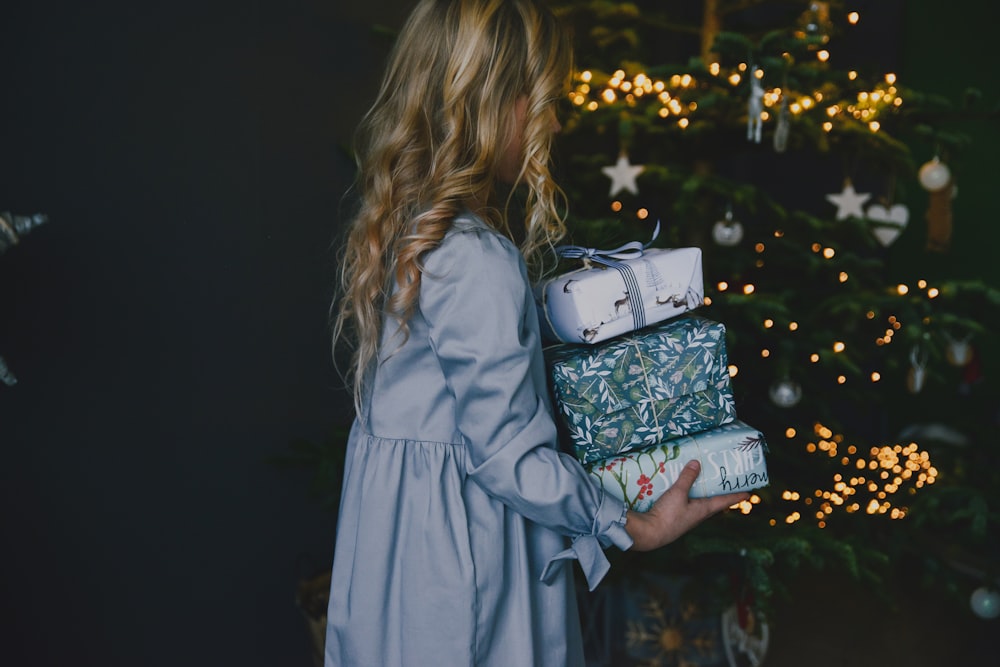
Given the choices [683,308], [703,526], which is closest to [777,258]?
[703,526]

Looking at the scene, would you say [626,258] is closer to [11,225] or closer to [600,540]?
[600,540]

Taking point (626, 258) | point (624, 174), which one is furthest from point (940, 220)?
point (626, 258)

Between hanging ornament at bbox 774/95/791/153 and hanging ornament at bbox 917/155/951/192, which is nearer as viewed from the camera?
hanging ornament at bbox 774/95/791/153

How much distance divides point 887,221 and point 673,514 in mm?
1170

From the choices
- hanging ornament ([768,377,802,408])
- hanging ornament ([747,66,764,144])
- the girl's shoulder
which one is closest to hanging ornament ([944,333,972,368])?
hanging ornament ([768,377,802,408])

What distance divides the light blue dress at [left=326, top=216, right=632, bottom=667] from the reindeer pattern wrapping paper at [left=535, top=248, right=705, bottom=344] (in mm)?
75

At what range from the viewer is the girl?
0.97 meters

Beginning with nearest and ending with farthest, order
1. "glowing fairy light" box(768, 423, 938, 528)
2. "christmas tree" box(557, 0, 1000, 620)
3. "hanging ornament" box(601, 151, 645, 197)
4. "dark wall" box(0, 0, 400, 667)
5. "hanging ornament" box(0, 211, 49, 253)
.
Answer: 1. "hanging ornament" box(0, 211, 49, 253)
2. "dark wall" box(0, 0, 400, 667)
3. "christmas tree" box(557, 0, 1000, 620)
4. "hanging ornament" box(601, 151, 645, 197)
5. "glowing fairy light" box(768, 423, 938, 528)

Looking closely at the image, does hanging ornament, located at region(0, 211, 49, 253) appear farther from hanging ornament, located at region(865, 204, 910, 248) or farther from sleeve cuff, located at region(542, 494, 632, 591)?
hanging ornament, located at region(865, 204, 910, 248)

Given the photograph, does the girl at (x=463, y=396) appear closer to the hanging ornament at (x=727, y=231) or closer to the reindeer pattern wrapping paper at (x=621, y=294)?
the reindeer pattern wrapping paper at (x=621, y=294)

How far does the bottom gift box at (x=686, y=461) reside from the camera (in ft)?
3.64

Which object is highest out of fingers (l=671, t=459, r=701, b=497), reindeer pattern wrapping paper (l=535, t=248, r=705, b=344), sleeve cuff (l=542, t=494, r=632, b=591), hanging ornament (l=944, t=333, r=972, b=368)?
reindeer pattern wrapping paper (l=535, t=248, r=705, b=344)

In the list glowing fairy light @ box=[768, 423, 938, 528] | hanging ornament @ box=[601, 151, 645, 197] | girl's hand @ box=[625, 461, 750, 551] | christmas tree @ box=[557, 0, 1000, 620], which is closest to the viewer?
girl's hand @ box=[625, 461, 750, 551]

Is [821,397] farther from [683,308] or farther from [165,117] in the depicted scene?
[165,117]
